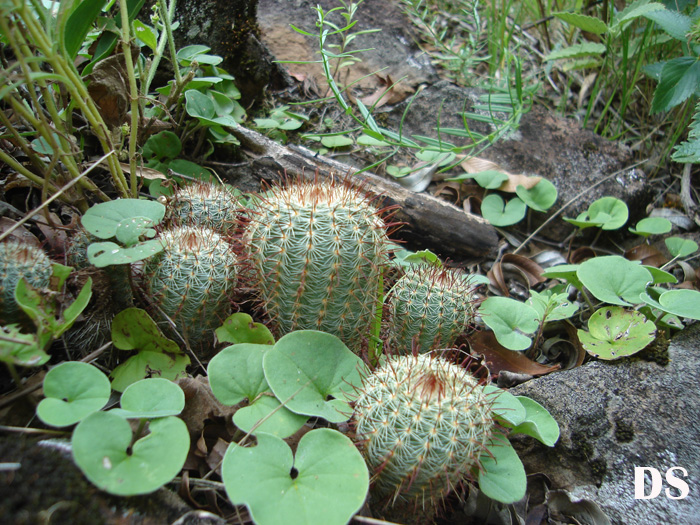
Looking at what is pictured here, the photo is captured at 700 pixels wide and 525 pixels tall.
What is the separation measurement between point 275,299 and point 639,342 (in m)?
1.56

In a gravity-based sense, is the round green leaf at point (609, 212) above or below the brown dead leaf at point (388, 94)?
below

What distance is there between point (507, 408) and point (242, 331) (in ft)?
3.22

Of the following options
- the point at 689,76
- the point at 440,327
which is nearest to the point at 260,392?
the point at 440,327

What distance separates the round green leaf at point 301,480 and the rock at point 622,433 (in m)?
0.95

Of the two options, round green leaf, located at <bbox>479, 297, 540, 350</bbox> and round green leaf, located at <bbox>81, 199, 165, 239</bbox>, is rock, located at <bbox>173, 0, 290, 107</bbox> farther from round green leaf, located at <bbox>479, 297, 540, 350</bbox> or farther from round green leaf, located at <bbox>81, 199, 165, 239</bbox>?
round green leaf, located at <bbox>479, 297, 540, 350</bbox>

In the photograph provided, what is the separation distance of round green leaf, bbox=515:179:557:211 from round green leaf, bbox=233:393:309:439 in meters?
2.32

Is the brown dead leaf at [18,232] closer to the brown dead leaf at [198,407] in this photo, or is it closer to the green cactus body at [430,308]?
the brown dead leaf at [198,407]

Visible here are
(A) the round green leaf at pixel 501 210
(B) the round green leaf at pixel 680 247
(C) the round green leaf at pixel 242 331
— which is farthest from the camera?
(A) the round green leaf at pixel 501 210

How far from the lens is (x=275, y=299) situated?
179 cm

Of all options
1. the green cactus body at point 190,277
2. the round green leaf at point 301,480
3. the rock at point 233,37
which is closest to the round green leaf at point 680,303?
the round green leaf at point 301,480

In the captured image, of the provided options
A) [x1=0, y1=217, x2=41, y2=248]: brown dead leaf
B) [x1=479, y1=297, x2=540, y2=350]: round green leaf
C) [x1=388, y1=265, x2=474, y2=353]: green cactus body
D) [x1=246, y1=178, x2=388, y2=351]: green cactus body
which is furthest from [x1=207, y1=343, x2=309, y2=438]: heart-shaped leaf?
[x1=479, y1=297, x2=540, y2=350]: round green leaf

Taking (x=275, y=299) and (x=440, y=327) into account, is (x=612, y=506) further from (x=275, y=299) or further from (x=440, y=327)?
(x=275, y=299)

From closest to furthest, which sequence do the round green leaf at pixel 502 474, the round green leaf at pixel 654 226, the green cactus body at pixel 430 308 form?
the round green leaf at pixel 502 474 < the green cactus body at pixel 430 308 < the round green leaf at pixel 654 226

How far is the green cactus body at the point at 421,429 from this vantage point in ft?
4.29
